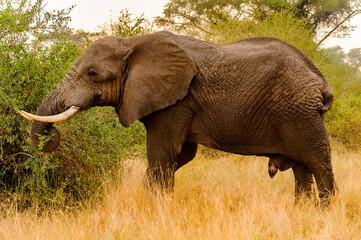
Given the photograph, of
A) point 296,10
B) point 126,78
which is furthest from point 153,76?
point 296,10

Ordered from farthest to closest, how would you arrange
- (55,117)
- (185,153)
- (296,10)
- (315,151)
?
(296,10)
(185,153)
(315,151)
(55,117)

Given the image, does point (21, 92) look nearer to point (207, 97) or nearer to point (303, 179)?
point (207, 97)

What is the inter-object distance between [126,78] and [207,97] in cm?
84

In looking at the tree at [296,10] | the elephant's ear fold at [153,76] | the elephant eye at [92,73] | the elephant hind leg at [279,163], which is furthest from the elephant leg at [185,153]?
the tree at [296,10]

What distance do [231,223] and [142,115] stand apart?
1434mm

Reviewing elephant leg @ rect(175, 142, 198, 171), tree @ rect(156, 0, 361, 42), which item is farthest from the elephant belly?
tree @ rect(156, 0, 361, 42)

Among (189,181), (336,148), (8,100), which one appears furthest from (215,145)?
(336,148)

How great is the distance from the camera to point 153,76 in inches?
172

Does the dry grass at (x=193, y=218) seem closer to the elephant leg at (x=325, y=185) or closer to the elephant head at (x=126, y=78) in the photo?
the elephant leg at (x=325, y=185)

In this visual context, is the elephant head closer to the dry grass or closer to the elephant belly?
the elephant belly

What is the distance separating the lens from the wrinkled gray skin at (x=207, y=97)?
4188 mm

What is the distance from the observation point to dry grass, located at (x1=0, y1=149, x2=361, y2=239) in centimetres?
348

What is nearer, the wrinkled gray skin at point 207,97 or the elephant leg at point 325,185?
the wrinkled gray skin at point 207,97

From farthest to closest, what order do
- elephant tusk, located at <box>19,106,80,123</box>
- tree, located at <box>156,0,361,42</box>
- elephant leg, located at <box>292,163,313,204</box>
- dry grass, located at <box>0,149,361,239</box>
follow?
1. tree, located at <box>156,0,361,42</box>
2. elephant leg, located at <box>292,163,313,204</box>
3. elephant tusk, located at <box>19,106,80,123</box>
4. dry grass, located at <box>0,149,361,239</box>
